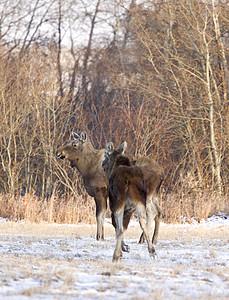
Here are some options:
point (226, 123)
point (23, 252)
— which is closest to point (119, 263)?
point (23, 252)

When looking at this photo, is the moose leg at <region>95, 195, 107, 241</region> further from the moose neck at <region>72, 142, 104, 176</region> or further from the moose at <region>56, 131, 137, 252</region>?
the moose neck at <region>72, 142, 104, 176</region>

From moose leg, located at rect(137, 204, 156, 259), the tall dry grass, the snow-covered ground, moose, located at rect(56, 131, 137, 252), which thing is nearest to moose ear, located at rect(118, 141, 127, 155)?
moose leg, located at rect(137, 204, 156, 259)

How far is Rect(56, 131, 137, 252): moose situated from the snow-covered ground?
0.68 m

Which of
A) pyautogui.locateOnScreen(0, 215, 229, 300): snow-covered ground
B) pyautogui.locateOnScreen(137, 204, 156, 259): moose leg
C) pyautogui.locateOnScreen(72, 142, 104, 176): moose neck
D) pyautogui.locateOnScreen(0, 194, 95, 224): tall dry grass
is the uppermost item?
pyautogui.locateOnScreen(72, 142, 104, 176): moose neck

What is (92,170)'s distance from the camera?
1077cm

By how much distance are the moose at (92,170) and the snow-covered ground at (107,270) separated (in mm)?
681

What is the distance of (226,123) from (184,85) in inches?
93.5

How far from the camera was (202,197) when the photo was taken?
58.5ft

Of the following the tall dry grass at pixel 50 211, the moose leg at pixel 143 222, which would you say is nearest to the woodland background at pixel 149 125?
the tall dry grass at pixel 50 211

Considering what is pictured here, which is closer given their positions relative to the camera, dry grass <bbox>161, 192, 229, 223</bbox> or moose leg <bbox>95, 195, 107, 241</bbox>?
moose leg <bbox>95, 195, 107, 241</bbox>

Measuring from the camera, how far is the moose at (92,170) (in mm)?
10539

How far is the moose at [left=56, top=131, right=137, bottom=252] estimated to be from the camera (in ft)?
34.6

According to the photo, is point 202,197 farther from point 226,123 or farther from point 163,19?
point 163,19

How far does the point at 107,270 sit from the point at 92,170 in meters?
4.87
